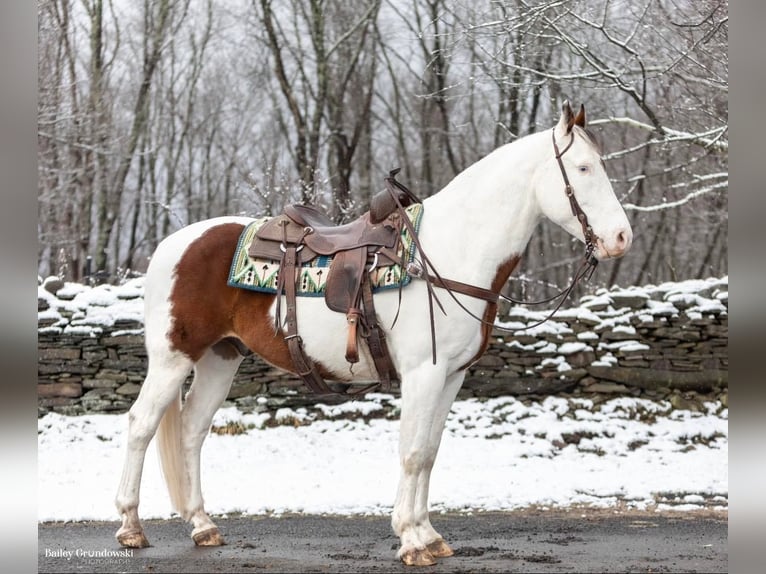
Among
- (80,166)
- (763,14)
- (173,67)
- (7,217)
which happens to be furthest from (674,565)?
(173,67)

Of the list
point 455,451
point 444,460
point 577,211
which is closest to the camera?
point 577,211

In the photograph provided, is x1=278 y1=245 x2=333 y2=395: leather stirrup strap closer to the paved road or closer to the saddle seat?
the saddle seat

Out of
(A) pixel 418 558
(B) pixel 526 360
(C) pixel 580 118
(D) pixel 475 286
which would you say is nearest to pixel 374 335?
(D) pixel 475 286

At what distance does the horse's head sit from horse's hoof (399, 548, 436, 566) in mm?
1702

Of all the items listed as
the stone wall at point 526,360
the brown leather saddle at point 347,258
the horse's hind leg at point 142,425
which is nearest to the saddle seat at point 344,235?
the brown leather saddle at point 347,258

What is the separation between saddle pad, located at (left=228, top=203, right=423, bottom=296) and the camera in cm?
416

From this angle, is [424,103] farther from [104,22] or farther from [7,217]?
→ [7,217]

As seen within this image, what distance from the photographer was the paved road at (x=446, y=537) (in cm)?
402

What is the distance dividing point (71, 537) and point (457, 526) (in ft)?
8.18

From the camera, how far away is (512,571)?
3893mm

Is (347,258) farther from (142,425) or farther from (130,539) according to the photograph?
(130,539)

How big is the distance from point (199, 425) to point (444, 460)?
3503 mm

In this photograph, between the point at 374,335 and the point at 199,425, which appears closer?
the point at 374,335

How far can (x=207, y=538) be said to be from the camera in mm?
4516
